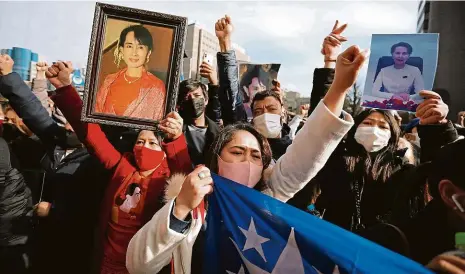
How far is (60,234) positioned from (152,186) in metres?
1.24

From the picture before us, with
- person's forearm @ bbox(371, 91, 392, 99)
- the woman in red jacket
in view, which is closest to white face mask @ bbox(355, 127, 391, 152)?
person's forearm @ bbox(371, 91, 392, 99)

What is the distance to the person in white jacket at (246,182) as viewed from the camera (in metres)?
1.75

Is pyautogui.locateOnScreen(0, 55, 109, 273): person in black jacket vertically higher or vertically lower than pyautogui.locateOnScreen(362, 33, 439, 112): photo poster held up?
lower

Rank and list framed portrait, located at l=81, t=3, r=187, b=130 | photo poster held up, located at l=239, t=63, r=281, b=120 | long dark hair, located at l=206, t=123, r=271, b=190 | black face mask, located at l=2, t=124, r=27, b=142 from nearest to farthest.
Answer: long dark hair, located at l=206, t=123, r=271, b=190, framed portrait, located at l=81, t=3, r=187, b=130, black face mask, located at l=2, t=124, r=27, b=142, photo poster held up, located at l=239, t=63, r=281, b=120

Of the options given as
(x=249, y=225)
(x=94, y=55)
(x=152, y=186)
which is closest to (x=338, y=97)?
(x=249, y=225)

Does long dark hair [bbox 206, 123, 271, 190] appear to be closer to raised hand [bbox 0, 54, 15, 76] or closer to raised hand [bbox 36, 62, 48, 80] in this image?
raised hand [bbox 0, 54, 15, 76]

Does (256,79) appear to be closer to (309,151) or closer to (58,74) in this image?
(58,74)

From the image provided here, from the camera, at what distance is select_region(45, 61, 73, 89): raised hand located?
2.72m

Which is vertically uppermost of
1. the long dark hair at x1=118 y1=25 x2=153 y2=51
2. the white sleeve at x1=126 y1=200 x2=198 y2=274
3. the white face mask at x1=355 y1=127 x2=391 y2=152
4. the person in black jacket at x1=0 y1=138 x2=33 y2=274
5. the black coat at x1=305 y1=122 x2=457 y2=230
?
the long dark hair at x1=118 y1=25 x2=153 y2=51

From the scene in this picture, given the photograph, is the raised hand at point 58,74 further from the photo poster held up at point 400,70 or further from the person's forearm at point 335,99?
the photo poster held up at point 400,70

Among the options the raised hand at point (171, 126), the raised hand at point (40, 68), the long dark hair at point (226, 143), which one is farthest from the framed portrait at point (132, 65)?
the raised hand at point (40, 68)

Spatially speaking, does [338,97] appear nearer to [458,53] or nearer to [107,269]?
[107,269]

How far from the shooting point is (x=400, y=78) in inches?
106

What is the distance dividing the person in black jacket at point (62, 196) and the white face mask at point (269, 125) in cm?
126
